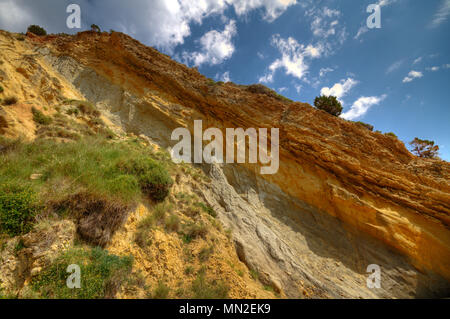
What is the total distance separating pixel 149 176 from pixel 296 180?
8.83m

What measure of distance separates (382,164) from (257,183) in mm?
7838

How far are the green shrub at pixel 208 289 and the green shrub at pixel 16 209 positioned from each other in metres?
3.90

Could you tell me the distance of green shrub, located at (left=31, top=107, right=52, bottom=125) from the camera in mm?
6218

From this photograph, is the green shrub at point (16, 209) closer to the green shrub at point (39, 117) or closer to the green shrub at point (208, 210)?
the green shrub at point (39, 117)

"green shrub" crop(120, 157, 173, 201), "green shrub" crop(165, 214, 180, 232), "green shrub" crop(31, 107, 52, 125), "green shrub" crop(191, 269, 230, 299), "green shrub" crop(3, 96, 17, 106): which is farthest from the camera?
"green shrub" crop(31, 107, 52, 125)

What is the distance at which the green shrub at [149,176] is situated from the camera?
18.8 feet

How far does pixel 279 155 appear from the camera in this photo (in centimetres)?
1123

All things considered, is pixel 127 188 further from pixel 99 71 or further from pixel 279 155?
pixel 99 71

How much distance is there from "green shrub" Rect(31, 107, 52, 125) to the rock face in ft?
2.77

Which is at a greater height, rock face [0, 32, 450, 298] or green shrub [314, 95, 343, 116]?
green shrub [314, 95, 343, 116]

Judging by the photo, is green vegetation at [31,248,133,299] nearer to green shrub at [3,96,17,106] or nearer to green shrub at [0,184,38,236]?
green shrub at [0,184,38,236]

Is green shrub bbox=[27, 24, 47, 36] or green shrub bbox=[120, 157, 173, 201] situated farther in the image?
green shrub bbox=[27, 24, 47, 36]

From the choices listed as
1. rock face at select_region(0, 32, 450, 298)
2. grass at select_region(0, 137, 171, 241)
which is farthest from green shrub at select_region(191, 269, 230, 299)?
grass at select_region(0, 137, 171, 241)
